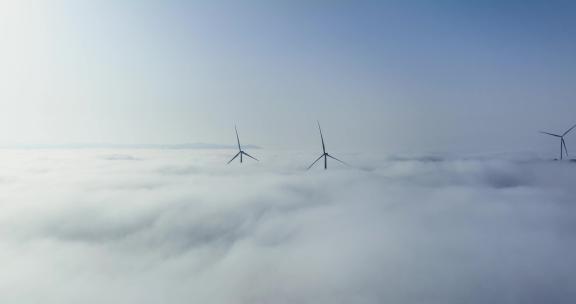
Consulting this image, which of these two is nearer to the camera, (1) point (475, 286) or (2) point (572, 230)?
(1) point (475, 286)

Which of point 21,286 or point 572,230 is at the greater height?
point 21,286

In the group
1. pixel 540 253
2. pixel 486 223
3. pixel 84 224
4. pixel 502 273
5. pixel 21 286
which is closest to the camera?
pixel 21 286

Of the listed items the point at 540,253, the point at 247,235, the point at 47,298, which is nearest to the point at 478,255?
the point at 540,253

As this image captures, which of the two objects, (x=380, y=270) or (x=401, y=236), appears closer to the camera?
(x=380, y=270)

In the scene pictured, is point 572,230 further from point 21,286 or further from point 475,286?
point 21,286

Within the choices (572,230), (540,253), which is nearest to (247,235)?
(540,253)

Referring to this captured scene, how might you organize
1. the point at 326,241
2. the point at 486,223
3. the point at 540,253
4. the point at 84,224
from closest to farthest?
the point at 540,253, the point at 326,241, the point at 486,223, the point at 84,224

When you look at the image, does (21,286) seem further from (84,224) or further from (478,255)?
(478,255)

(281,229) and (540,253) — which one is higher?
(281,229)

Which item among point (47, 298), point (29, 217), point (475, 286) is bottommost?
point (475, 286)
